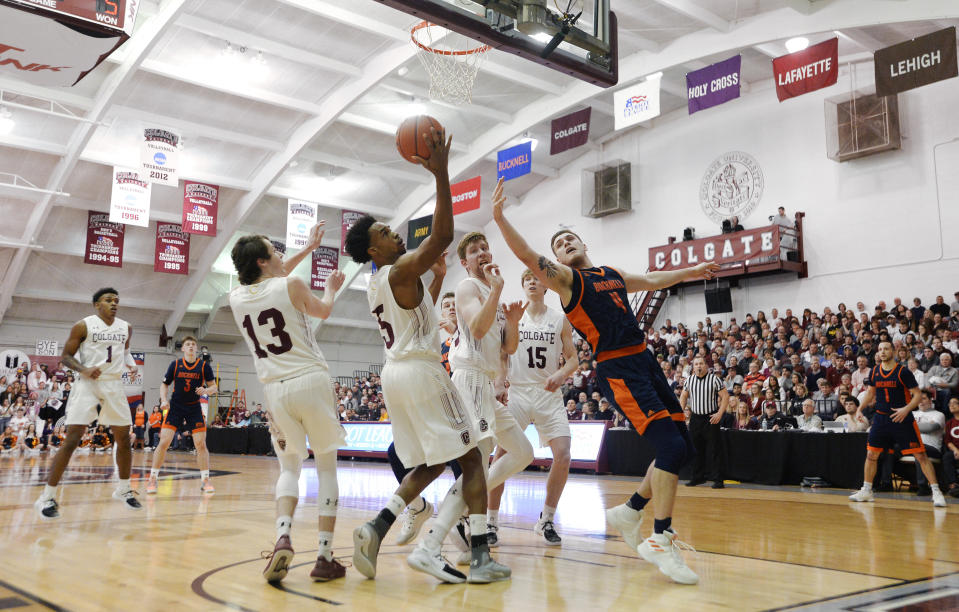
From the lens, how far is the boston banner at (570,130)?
19.7m

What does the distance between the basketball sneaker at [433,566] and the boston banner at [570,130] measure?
55.6ft

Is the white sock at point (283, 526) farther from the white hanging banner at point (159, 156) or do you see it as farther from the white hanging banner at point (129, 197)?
the white hanging banner at point (129, 197)

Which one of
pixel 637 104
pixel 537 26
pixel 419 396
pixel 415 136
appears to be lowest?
pixel 419 396

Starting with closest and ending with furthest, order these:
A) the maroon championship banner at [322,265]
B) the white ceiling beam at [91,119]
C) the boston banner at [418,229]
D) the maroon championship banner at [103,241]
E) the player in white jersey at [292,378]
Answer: the player in white jersey at [292,378] → the white ceiling beam at [91,119] → the maroon championship banner at [103,241] → the boston banner at [418,229] → the maroon championship banner at [322,265]

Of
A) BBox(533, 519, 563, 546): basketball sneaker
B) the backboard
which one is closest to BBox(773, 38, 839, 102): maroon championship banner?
the backboard

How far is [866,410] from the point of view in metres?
11.2

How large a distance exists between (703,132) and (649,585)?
18.9 metres

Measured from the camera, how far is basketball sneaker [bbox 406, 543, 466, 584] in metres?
3.70

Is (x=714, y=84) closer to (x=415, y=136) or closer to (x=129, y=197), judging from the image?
(x=415, y=136)

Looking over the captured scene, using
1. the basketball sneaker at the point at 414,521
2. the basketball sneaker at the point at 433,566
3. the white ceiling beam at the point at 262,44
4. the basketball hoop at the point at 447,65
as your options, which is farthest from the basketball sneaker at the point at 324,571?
the white ceiling beam at the point at 262,44

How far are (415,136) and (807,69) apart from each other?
13.7 m

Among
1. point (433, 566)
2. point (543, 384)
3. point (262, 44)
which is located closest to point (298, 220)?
point (262, 44)

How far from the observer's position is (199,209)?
73.3ft

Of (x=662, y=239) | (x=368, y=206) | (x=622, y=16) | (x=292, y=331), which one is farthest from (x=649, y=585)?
(x=368, y=206)
